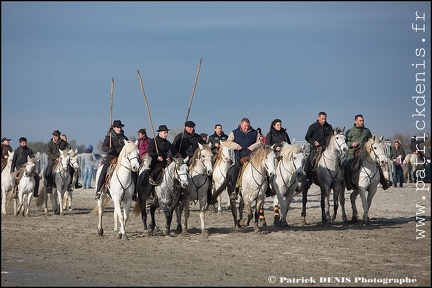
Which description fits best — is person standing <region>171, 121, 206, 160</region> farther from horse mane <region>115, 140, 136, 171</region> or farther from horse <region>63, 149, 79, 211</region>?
horse <region>63, 149, 79, 211</region>

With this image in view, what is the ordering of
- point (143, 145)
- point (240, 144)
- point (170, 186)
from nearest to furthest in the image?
point (170, 186)
point (240, 144)
point (143, 145)

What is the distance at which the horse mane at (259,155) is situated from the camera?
19.7 m

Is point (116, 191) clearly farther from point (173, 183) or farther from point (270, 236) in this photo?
point (270, 236)

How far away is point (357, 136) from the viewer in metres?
23.1

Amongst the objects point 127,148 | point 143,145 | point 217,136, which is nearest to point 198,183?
point 127,148

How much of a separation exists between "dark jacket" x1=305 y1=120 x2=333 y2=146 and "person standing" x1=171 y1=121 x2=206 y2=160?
3.46 meters

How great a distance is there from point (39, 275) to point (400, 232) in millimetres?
9959

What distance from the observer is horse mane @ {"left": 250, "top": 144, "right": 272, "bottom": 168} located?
1974 centimetres

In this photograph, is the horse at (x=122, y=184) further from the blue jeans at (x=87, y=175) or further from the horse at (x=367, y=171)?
the blue jeans at (x=87, y=175)

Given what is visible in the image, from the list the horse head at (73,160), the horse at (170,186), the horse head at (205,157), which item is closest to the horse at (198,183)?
the horse head at (205,157)

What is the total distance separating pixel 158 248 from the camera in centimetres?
1778

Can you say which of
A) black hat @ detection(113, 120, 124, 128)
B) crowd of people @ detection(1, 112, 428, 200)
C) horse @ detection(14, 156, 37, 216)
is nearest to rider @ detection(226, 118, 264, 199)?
crowd of people @ detection(1, 112, 428, 200)

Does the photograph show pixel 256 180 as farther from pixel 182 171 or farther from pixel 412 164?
pixel 412 164

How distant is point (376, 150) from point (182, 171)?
5770 mm
